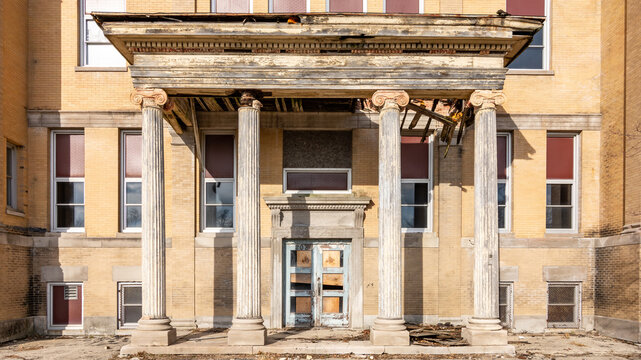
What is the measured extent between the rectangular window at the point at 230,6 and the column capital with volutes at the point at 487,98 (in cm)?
719

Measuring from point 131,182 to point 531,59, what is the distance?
12.1 meters

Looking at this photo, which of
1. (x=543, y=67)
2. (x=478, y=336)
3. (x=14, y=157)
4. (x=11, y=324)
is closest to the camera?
(x=478, y=336)

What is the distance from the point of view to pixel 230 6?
15281mm

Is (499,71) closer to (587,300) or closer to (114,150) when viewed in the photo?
(587,300)

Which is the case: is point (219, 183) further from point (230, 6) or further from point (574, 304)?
point (574, 304)

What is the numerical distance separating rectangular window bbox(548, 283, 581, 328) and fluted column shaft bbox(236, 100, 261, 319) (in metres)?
8.58

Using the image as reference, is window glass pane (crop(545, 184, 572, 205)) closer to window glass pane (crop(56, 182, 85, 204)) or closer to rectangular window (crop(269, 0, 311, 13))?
rectangular window (crop(269, 0, 311, 13))

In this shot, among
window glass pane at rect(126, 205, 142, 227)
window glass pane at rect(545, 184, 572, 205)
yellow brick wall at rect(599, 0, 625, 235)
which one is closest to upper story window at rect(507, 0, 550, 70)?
yellow brick wall at rect(599, 0, 625, 235)

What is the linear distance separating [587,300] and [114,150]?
45.6ft

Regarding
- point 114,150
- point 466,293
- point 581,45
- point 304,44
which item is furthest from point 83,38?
point 581,45

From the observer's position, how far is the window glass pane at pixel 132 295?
14648 mm

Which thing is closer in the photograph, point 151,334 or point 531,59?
point 151,334

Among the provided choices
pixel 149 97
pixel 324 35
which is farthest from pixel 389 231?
pixel 149 97

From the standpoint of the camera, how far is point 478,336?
451 inches
